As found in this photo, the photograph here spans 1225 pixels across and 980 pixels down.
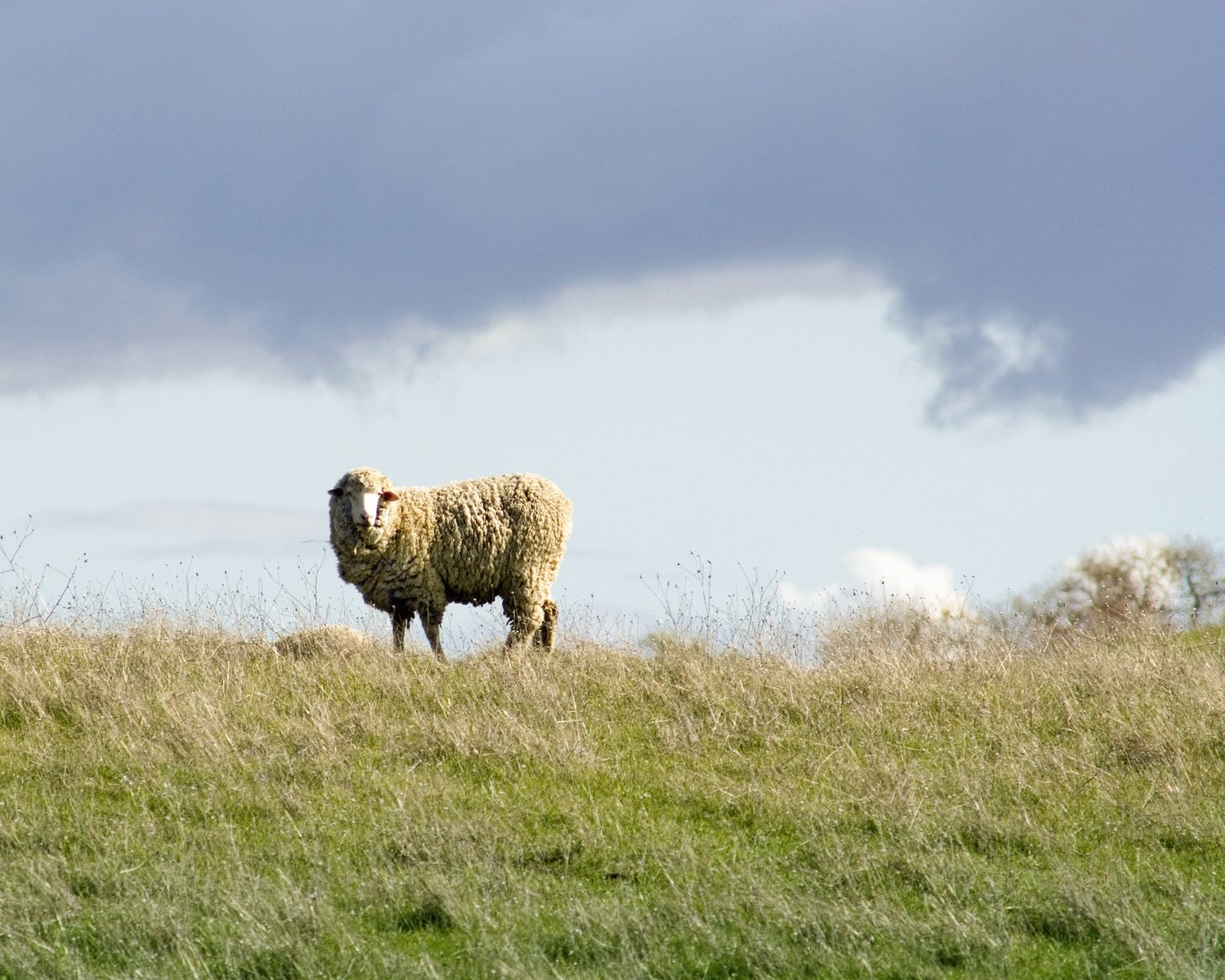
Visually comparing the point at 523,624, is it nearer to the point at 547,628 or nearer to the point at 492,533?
the point at 547,628

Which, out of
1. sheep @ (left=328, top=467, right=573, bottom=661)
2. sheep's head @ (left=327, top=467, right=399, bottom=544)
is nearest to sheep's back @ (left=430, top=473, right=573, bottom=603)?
sheep @ (left=328, top=467, right=573, bottom=661)

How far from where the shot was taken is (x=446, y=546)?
50.8 feet

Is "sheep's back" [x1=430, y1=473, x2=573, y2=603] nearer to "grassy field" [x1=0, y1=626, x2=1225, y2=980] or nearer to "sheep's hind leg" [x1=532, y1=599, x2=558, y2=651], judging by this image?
"sheep's hind leg" [x1=532, y1=599, x2=558, y2=651]

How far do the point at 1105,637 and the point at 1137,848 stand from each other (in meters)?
7.61

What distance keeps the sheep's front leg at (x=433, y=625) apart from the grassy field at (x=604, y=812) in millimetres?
752

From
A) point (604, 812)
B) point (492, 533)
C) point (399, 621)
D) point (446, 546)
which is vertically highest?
point (492, 533)

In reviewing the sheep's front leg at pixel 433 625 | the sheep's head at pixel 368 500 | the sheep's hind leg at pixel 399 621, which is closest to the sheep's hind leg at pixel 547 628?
the sheep's front leg at pixel 433 625

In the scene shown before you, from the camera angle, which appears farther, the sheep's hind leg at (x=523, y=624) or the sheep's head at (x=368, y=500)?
the sheep's hind leg at (x=523, y=624)

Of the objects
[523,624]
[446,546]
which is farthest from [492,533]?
[523,624]

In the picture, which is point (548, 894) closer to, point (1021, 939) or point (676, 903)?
point (676, 903)

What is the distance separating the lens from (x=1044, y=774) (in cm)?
1052

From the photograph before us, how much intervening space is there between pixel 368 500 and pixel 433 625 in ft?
5.64

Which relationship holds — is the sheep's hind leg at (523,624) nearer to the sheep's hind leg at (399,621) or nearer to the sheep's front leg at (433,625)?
the sheep's front leg at (433,625)

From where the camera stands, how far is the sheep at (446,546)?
15.4 metres
